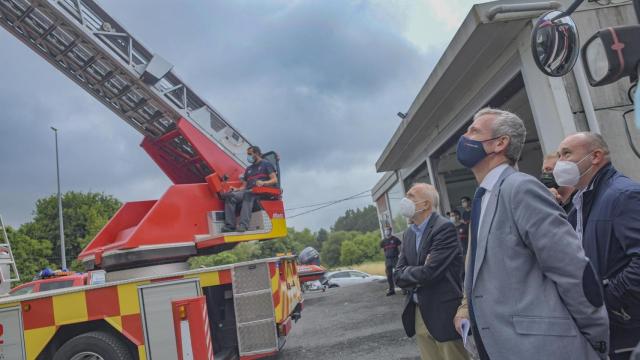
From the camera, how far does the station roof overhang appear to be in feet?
16.6

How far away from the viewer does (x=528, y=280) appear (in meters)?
1.85

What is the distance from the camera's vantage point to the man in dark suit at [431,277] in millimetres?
3051

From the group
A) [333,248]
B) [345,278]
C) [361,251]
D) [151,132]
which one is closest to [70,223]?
[345,278]

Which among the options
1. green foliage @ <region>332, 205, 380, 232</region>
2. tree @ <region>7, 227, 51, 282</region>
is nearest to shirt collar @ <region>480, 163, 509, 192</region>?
tree @ <region>7, 227, 51, 282</region>

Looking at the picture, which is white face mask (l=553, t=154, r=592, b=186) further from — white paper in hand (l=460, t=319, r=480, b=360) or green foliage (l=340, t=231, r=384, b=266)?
green foliage (l=340, t=231, r=384, b=266)

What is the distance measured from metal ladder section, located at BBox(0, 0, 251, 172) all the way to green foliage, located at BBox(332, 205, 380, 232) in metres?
106

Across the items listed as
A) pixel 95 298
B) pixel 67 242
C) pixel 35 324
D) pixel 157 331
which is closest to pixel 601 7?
pixel 157 331

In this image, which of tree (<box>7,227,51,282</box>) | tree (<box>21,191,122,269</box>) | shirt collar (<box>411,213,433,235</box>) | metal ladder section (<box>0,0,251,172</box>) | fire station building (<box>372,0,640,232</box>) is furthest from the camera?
tree (<box>21,191,122,269</box>)

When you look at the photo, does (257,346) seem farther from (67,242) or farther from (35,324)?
(67,242)

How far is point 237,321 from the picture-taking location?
4.82 metres

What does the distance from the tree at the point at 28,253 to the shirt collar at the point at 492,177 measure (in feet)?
98.1

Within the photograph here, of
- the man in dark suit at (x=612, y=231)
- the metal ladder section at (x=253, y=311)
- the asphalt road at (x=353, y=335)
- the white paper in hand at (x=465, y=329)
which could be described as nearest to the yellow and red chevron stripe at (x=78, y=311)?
the metal ladder section at (x=253, y=311)

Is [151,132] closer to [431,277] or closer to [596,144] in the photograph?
[431,277]

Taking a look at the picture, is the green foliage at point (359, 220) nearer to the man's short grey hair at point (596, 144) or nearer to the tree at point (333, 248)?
the tree at point (333, 248)
